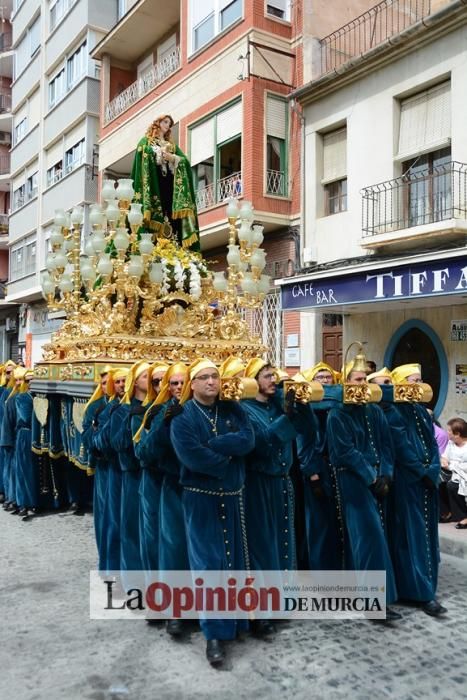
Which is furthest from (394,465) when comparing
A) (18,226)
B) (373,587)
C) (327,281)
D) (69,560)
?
(18,226)

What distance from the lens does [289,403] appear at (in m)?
4.36

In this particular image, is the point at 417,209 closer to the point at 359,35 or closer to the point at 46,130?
the point at 359,35

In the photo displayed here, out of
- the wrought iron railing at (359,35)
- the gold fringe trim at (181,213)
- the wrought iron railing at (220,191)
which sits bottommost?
the gold fringe trim at (181,213)

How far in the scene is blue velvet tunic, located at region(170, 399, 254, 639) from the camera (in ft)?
12.6

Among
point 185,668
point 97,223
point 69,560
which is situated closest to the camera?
point 185,668

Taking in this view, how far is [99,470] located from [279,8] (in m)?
11.3

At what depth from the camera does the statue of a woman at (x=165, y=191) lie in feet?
25.0

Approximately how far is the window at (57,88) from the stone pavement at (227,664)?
2128cm

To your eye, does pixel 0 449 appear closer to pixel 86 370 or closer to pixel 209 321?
pixel 86 370

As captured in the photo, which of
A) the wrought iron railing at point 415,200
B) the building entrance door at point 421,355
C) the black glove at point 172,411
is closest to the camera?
→ the black glove at point 172,411

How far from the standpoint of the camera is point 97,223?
6.91 metres

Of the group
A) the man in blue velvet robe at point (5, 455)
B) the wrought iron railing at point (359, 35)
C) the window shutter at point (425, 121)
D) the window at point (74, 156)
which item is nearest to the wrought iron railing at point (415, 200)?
the window shutter at point (425, 121)

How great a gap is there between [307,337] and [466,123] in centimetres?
480

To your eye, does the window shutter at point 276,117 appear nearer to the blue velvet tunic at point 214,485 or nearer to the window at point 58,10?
the blue velvet tunic at point 214,485
